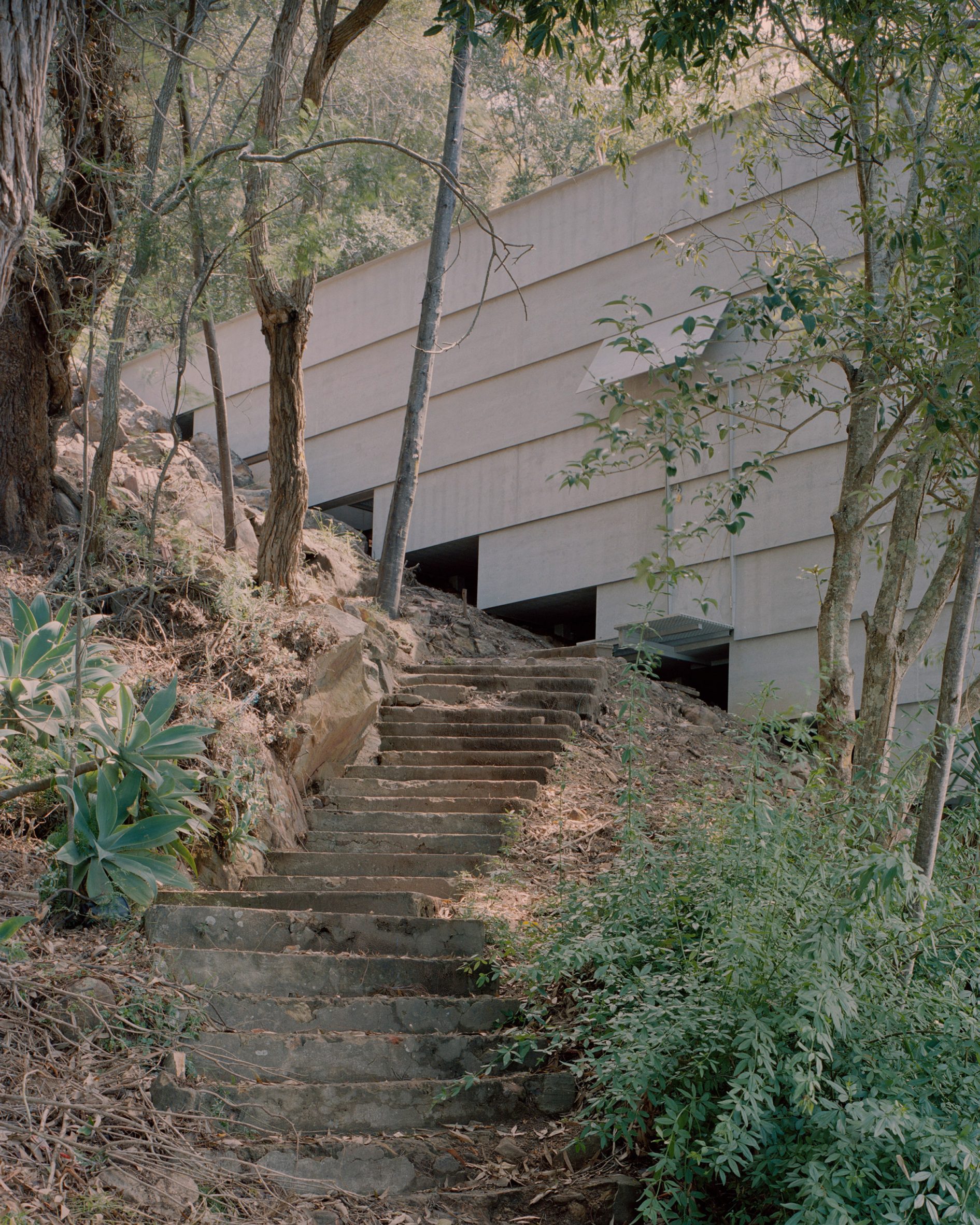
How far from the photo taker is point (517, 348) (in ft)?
40.7

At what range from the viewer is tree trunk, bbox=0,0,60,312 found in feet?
8.11

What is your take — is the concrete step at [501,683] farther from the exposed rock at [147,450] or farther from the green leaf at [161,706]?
the green leaf at [161,706]

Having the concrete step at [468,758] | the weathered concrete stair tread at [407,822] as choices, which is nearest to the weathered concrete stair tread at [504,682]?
the concrete step at [468,758]

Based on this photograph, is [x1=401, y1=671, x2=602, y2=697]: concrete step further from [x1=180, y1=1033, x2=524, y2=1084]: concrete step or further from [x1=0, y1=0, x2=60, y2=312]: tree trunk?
[x1=0, y1=0, x2=60, y2=312]: tree trunk

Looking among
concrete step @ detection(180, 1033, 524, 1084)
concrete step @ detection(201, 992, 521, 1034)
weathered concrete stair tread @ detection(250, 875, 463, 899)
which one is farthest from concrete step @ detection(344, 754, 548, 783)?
concrete step @ detection(180, 1033, 524, 1084)

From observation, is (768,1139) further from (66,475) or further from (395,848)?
(66,475)

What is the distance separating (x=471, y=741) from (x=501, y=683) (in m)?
1.23

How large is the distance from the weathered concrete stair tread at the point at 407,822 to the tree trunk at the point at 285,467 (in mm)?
2116

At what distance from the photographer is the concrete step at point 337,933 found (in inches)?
192

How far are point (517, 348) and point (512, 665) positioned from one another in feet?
14.5

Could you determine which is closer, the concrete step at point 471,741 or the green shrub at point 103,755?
the green shrub at point 103,755

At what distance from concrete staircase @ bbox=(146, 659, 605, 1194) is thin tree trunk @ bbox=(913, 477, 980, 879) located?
1.63 m

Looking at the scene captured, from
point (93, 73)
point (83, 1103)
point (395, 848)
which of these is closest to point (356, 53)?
point (93, 73)

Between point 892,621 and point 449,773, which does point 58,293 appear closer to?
point 449,773
